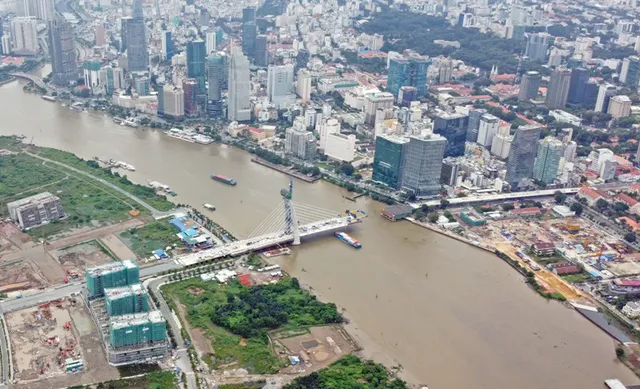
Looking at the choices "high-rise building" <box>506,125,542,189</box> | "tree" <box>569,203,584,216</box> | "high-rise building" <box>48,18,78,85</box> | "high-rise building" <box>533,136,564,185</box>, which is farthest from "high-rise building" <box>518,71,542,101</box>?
"high-rise building" <box>48,18,78,85</box>

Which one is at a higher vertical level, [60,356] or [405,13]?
[405,13]

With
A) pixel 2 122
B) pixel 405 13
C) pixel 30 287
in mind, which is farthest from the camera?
pixel 405 13

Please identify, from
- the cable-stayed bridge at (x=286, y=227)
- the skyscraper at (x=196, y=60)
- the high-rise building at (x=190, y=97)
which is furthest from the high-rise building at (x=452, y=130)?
the skyscraper at (x=196, y=60)

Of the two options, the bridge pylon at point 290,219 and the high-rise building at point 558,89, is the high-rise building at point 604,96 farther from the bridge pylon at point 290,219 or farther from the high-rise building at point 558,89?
the bridge pylon at point 290,219

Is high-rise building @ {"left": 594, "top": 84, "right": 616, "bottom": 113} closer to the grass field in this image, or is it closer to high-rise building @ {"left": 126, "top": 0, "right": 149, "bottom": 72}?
the grass field

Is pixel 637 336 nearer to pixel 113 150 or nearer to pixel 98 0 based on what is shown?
pixel 113 150

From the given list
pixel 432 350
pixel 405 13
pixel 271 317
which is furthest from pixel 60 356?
pixel 405 13
